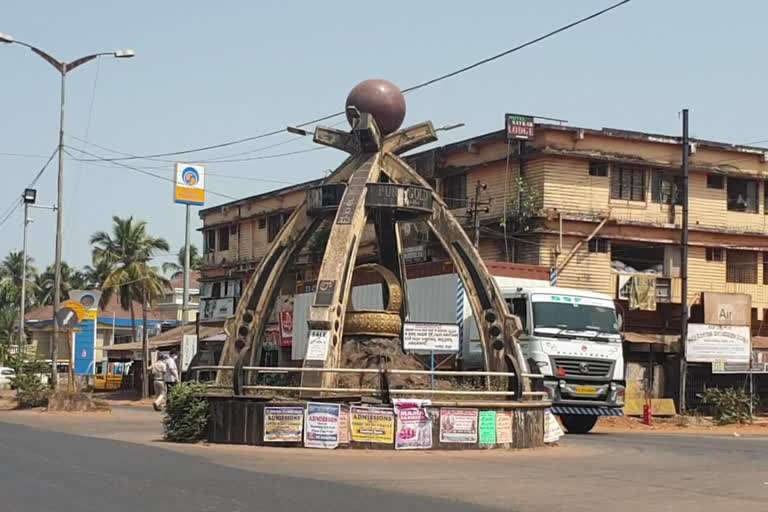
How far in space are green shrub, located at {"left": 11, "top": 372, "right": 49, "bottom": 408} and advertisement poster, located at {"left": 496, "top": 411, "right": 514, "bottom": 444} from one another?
19.3 metres

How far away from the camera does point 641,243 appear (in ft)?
152

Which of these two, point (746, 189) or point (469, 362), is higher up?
point (746, 189)

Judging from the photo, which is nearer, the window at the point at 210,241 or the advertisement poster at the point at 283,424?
the advertisement poster at the point at 283,424

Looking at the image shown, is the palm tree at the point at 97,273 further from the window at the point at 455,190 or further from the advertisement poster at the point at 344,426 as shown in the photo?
the advertisement poster at the point at 344,426

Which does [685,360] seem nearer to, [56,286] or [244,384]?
[56,286]

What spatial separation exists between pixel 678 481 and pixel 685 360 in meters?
26.7

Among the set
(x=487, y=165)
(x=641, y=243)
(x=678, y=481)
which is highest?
(x=487, y=165)

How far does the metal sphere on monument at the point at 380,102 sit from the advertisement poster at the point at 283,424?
6942mm

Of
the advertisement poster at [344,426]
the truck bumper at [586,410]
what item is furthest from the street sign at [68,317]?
the advertisement poster at [344,426]

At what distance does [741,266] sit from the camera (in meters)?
48.9

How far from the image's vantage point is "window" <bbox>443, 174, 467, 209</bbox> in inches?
1924

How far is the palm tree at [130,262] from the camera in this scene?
66688 mm

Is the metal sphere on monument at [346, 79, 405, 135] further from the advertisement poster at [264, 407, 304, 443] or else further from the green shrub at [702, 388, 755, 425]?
the green shrub at [702, 388, 755, 425]

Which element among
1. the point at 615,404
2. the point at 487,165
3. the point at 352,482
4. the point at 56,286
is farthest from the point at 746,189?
the point at 352,482
